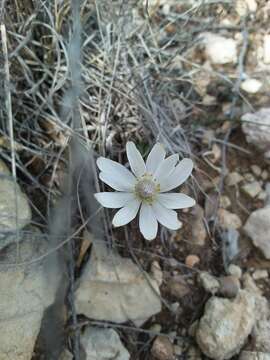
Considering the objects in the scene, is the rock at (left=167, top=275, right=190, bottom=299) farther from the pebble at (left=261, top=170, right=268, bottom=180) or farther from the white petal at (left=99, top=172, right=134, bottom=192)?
the pebble at (left=261, top=170, right=268, bottom=180)

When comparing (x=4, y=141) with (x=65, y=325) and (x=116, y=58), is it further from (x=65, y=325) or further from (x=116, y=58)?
(x=65, y=325)

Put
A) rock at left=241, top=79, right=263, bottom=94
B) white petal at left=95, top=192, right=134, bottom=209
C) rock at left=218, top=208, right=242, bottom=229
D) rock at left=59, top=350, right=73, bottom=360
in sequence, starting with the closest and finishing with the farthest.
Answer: white petal at left=95, top=192, right=134, bottom=209 → rock at left=59, top=350, right=73, bottom=360 → rock at left=218, top=208, right=242, bottom=229 → rock at left=241, top=79, right=263, bottom=94

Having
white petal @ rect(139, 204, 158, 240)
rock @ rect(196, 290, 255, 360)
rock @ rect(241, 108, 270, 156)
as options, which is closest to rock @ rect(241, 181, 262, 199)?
rock @ rect(241, 108, 270, 156)

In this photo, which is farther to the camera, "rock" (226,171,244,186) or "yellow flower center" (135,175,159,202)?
"rock" (226,171,244,186)

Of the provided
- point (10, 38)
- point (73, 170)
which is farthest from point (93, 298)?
point (10, 38)

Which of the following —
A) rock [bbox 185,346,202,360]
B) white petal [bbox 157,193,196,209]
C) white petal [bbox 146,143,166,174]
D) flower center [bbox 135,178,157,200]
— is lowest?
rock [bbox 185,346,202,360]

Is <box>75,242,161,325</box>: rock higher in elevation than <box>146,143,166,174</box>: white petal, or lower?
→ lower

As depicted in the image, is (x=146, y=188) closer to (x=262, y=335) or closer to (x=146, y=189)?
(x=146, y=189)
